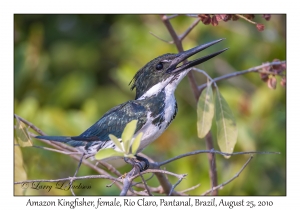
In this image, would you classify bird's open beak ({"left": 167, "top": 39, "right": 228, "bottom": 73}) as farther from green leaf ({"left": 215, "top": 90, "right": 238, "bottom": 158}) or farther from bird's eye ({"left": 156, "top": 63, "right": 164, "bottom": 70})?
green leaf ({"left": 215, "top": 90, "right": 238, "bottom": 158})

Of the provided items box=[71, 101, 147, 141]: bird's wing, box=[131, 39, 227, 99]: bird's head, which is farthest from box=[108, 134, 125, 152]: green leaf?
box=[131, 39, 227, 99]: bird's head

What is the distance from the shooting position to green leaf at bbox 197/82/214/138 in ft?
12.3

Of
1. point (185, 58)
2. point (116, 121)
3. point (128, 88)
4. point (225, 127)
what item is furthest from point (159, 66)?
point (128, 88)

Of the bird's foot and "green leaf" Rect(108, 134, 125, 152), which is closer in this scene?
"green leaf" Rect(108, 134, 125, 152)

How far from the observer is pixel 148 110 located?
372 cm

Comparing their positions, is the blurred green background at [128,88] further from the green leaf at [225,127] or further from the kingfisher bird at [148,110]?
the green leaf at [225,127]

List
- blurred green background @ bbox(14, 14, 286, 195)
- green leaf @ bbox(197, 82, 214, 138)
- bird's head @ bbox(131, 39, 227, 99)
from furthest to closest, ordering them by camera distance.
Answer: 1. blurred green background @ bbox(14, 14, 286, 195)
2. bird's head @ bbox(131, 39, 227, 99)
3. green leaf @ bbox(197, 82, 214, 138)

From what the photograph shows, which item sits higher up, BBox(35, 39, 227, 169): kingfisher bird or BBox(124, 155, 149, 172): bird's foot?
BBox(35, 39, 227, 169): kingfisher bird

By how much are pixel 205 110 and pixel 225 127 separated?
20cm

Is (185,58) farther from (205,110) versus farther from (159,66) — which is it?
(205,110)

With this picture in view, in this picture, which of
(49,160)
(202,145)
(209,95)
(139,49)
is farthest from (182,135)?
Answer: (209,95)

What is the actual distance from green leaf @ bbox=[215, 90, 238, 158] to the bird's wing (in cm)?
57

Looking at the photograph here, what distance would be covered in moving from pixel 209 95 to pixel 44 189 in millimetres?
1700

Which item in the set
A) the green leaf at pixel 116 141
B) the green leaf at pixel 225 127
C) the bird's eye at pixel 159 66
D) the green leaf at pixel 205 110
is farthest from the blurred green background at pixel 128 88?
the green leaf at pixel 116 141
